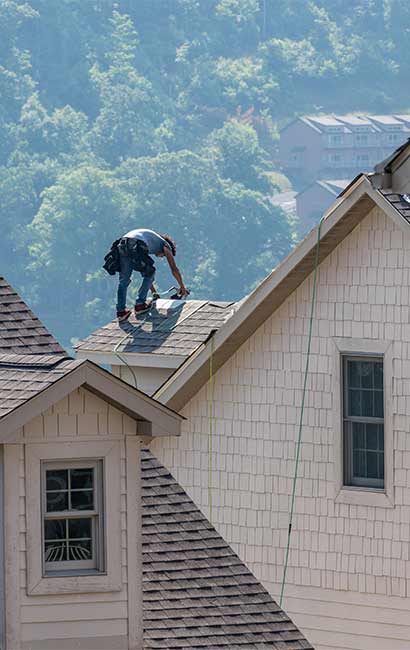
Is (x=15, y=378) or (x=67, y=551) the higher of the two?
(x=15, y=378)

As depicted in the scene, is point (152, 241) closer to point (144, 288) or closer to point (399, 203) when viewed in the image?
point (144, 288)

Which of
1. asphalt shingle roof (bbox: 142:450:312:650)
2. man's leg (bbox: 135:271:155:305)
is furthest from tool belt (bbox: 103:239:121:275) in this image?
asphalt shingle roof (bbox: 142:450:312:650)

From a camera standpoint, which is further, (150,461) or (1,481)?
(150,461)

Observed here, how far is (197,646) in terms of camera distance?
10.7 metres

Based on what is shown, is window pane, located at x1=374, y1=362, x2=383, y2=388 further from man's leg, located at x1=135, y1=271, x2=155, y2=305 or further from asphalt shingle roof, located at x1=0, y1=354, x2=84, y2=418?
asphalt shingle roof, located at x1=0, y1=354, x2=84, y2=418

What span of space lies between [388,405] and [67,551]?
23.9ft

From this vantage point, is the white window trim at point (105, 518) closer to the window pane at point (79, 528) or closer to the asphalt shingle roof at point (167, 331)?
the window pane at point (79, 528)

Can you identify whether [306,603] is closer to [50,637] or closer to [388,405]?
[388,405]

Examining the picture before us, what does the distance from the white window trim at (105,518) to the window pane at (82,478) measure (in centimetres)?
8

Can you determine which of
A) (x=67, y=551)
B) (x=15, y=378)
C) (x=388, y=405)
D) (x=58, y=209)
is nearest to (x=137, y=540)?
(x=67, y=551)

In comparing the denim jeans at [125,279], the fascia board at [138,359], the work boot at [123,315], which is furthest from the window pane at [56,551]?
the denim jeans at [125,279]

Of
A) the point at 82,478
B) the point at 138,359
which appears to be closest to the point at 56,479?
the point at 82,478

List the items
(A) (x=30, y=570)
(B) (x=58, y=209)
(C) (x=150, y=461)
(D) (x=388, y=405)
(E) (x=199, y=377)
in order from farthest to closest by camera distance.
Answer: (B) (x=58, y=209) → (E) (x=199, y=377) → (D) (x=388, y=405) → (C) (x=150, y=461) → (A) (x=30, y=570)

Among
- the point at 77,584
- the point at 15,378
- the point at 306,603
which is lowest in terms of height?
the point at 306,603
